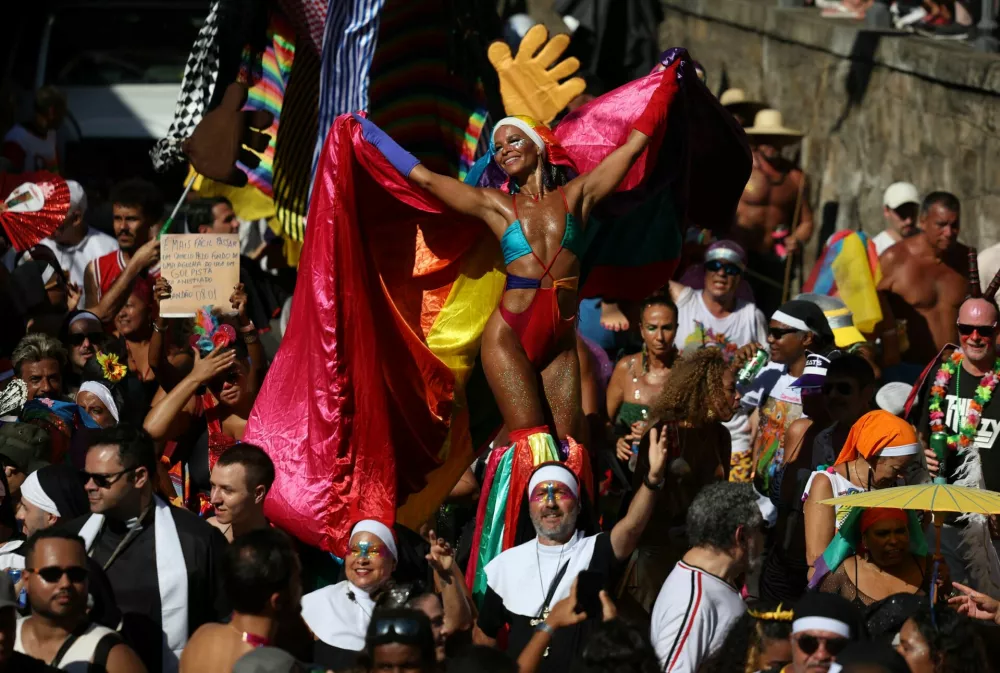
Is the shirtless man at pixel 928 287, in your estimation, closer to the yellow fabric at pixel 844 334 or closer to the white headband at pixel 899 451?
the yellow fabric at pixel 844 334

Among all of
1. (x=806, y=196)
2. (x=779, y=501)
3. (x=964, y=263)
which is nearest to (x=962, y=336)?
(x=779, y=501)

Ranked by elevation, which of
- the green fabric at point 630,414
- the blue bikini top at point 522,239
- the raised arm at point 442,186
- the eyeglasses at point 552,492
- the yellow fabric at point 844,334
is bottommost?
the green fabric at point 630,414

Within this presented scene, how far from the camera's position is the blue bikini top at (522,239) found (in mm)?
7824

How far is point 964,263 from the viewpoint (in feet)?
36.3

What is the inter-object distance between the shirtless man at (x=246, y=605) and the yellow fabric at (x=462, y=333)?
2.61 m

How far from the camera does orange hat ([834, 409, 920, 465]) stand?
7.57 metres

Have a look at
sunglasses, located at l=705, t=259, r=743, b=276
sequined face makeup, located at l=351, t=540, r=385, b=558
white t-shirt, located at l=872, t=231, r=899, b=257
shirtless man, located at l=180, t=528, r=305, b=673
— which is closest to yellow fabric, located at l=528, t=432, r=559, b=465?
sequined face makeup, located at l=351, t=540, r=385, b=558

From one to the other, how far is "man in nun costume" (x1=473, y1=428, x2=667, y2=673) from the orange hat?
45.9 inches

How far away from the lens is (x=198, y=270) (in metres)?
9.10

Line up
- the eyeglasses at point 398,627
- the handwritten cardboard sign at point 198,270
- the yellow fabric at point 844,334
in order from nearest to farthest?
the eyeglasses at point 398,627, the handwritten cardboard sign at point 198,270, the yellow fabric at point 844,334

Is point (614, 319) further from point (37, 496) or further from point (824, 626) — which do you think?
point (824, 626)

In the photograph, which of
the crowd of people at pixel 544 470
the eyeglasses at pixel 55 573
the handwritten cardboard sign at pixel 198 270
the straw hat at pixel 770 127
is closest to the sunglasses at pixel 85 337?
the crowd of people at pixel 544 470

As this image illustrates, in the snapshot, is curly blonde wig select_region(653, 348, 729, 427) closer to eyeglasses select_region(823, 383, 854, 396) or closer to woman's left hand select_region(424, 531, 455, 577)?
eyeglasses select_region(823, 383, 854, 396)

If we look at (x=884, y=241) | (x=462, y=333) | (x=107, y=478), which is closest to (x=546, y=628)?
(x=107, y=478)
